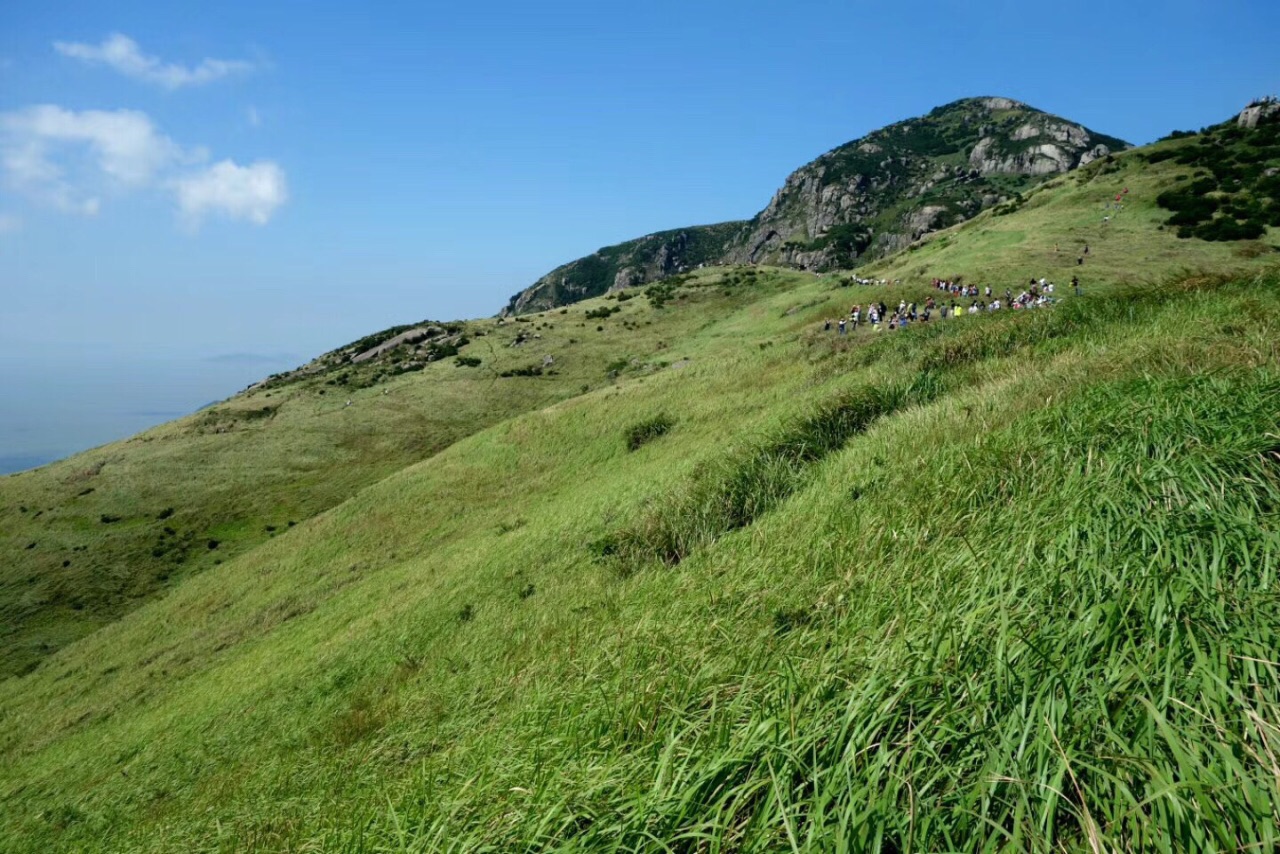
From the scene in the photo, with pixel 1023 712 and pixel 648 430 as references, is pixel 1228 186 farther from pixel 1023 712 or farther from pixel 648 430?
pixel 1023 712

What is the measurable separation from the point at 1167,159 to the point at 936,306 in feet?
198

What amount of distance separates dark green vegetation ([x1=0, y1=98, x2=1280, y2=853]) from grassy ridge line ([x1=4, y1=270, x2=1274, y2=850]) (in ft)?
0.23

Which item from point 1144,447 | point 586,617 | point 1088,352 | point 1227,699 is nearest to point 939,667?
point 1227,699

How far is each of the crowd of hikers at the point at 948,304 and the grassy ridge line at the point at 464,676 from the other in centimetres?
1741

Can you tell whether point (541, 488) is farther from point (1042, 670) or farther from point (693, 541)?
point (1042, 670)

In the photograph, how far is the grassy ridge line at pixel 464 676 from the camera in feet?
16.5

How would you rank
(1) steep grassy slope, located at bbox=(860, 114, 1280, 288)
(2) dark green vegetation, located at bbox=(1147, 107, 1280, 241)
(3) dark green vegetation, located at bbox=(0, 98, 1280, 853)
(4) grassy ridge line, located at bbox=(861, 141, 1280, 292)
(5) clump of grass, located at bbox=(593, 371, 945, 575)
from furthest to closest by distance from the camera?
(2) dark green vegetation, located at bbox=(1147, 107, 1280, 241) < (1) steep grassy slope, located at bbox=(860, 114, 1280, 288) < (4) grassy ridge line, located at bbox=(861, 141, 1280, 292) < (5) clump of grass, located at bbox=(593, 371, 945, 575) < (3) dark green vegetation, located at bbox=(0, 98, 1280, 853)

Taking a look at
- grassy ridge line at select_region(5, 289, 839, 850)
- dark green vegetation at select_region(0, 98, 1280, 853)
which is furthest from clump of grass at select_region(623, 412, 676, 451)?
grassy ridge line at select_region(5, 289, 839, 850)

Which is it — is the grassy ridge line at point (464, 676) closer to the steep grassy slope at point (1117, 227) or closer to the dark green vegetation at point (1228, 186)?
the steep grassy slope at point (1117, 227)

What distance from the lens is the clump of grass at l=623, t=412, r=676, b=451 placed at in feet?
95.0

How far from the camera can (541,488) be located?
29.8 metres

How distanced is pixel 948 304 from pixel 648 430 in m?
28.1

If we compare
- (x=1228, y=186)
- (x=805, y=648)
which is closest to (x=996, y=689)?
(x=805, y=648)

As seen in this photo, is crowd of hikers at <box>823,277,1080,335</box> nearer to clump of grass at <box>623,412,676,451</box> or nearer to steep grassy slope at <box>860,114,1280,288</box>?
steep grassy slope at <box>860,114,1280,288</box>
